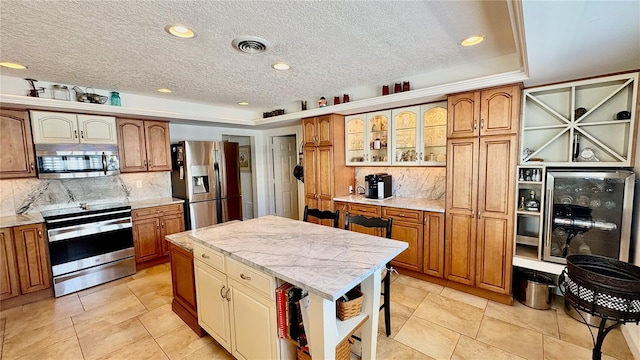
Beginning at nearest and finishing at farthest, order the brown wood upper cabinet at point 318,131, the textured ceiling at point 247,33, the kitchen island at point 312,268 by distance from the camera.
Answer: the kitchen island at point 312,268, the textured ceiling at point 247,33, the brown wood upper cabinet at point 318,131

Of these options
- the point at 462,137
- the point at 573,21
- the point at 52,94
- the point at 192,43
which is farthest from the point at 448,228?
the point at 52,94

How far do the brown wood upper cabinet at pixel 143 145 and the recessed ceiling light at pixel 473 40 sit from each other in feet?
13.5

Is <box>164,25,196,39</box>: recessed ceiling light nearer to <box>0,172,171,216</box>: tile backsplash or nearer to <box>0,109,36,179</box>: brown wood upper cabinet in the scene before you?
<box>0,109,36,179</box>: brown wood upper cabinet

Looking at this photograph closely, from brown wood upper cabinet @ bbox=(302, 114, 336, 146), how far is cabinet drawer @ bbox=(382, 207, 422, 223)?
129 cm

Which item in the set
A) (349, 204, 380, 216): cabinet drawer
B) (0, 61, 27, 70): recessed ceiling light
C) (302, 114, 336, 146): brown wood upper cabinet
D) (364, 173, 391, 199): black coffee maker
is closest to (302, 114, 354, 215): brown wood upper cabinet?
(302, 114, 336, 146): brown wood upper cabinet

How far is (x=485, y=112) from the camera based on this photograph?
2637 mm

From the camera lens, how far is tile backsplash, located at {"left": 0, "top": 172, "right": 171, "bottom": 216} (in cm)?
321

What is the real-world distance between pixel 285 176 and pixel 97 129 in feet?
11.0

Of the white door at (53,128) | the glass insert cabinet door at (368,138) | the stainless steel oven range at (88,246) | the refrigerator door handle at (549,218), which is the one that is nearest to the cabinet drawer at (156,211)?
A: the stainless steel oven range at (88,246)

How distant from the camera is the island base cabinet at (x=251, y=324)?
154 cm

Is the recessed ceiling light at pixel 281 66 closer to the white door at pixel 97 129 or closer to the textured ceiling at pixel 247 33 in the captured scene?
the textured ceiling at pixel 247 33

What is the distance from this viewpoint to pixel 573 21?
4.44 feet

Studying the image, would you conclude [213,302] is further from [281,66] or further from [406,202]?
[406,202]

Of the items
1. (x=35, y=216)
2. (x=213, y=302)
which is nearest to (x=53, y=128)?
(x=35, y=216)
